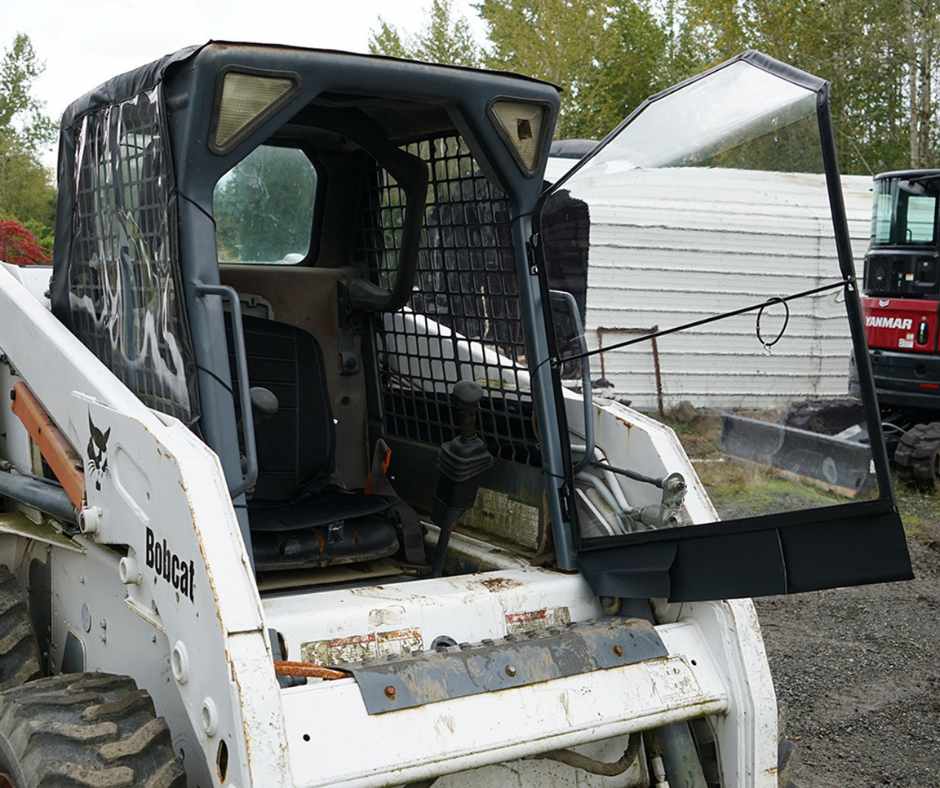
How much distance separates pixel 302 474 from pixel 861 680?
9.41 ft

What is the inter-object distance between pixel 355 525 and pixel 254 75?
1522 mm

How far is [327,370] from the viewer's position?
182 inches

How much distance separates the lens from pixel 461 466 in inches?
158

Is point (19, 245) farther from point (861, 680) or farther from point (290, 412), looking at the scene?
point (861, 680)

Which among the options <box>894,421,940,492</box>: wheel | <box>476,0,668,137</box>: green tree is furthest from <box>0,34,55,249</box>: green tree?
<box>894,421,940,492</box>: wheel

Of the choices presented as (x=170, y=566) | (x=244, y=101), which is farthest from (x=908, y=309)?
(x=170, y=566)

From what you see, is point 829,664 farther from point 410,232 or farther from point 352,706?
point 352,706

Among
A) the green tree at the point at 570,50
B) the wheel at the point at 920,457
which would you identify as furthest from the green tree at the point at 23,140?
the wheel at the point at 920,457

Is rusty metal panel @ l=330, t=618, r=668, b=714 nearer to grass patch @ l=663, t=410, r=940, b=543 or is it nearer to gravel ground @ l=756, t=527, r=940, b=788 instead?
grass patch @ l=663, t=410, r=940, b=543

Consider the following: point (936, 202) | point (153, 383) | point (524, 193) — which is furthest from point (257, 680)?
point (936, 202)

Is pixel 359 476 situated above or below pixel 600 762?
above

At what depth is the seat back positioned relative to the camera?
4.27 meters

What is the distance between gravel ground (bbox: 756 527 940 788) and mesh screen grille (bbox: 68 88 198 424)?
80.7 inches

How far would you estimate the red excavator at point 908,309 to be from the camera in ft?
31.4
